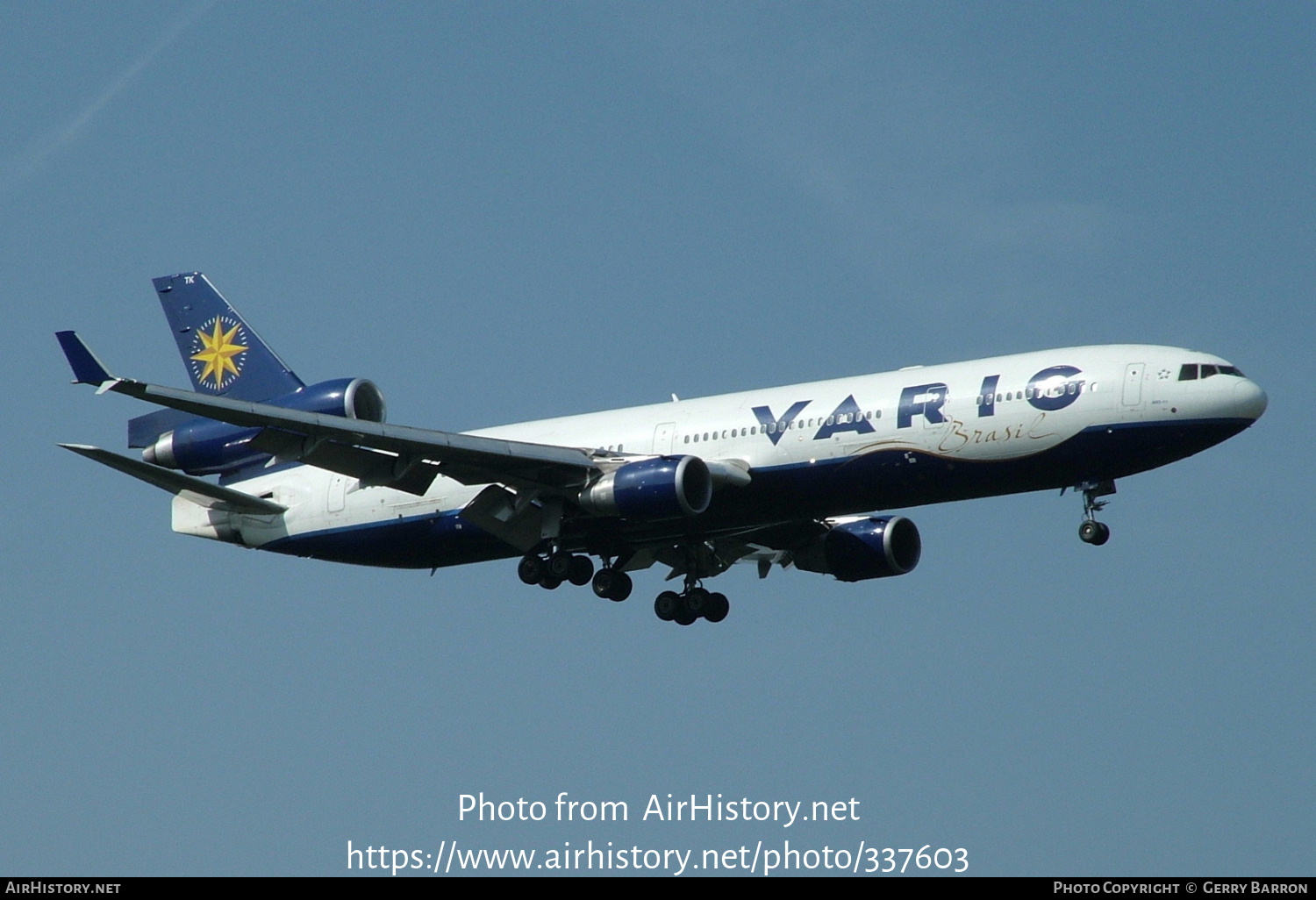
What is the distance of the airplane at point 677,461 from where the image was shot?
1619 inches

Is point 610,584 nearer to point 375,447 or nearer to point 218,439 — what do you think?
point 375,447

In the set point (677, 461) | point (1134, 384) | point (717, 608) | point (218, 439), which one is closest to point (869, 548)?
point (717, 608)

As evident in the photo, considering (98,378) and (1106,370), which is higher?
(1106,370)

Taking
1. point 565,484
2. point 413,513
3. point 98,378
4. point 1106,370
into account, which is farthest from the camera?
point 413,513

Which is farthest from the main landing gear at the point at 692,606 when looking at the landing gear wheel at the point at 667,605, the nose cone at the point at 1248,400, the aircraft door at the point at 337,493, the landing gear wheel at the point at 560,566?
the nose cone at the point at 1248,400

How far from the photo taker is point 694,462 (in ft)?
139

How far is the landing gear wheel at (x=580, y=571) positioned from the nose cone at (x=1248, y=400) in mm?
15437

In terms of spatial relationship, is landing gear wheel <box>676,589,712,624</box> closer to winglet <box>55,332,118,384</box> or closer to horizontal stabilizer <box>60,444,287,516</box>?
horizontal stabilizer <box>60,444,287,516</box>

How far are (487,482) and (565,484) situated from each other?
1.96 meters

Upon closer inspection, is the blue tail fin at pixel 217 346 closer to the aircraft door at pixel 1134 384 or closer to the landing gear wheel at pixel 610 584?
the landing gear wheel at pixel 610 584

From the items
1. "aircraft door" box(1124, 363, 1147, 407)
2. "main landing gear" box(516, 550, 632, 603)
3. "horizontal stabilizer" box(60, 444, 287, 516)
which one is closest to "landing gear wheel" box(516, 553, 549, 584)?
"main landing gear" box(516, 550, 632, 603)

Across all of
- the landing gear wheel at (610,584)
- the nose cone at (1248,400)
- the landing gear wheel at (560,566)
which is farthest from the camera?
the landing gear wheel at (610,584)

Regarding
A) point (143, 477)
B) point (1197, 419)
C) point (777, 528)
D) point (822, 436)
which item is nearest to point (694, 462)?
point (822, 436)

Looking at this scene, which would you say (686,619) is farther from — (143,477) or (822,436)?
(143,477)
